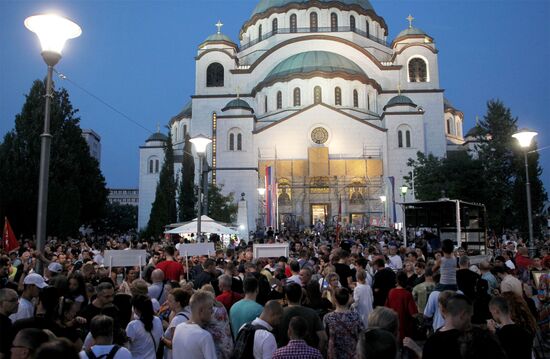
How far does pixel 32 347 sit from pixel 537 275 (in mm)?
9988

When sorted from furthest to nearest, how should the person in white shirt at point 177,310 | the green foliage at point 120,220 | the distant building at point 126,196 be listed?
the distant building at point 126,196, the green foliage at point 120,220, the person in white shirt at point 177,310

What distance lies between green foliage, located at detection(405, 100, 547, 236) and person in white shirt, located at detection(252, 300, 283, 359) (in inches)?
1044

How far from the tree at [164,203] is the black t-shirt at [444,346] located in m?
34.8

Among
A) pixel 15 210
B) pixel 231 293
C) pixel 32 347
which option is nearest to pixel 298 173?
pixel 15 210

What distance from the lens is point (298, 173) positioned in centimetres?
4556

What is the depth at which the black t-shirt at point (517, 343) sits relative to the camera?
4520 millimetres

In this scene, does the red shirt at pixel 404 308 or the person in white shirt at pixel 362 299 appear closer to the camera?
the red shirt at pixel 404 308

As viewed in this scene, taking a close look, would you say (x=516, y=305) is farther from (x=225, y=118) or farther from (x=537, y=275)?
(x=225, y=118)

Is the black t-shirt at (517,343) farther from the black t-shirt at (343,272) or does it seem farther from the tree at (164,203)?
the tree at (164,203)

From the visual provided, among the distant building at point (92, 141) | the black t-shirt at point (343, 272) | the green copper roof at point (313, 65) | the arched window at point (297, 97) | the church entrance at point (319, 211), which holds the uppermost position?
the distant building at point (92, 141)

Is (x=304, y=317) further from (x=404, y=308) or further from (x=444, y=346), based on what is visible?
(x=404, y=308)

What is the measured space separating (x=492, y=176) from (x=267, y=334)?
31751 mm

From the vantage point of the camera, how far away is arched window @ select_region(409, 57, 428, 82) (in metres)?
53.9

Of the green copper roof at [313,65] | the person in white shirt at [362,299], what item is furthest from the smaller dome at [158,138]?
the person in white shirt at [362,299]
